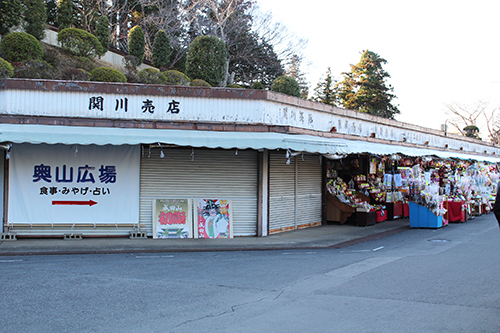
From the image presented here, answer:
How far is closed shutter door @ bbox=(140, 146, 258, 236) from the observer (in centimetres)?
1323

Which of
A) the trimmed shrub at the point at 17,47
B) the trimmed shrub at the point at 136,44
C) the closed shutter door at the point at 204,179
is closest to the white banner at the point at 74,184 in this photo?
the closed shutter door at the point at 204,179

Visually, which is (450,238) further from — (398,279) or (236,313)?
(236,313)

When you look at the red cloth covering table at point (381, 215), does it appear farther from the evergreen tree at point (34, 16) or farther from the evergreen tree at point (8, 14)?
the evergreen tree at point (8, 14)

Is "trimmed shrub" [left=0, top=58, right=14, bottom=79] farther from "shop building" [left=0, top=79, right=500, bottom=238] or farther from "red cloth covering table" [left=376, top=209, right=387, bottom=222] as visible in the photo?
"red cloth covering table" [left=376, top=209, right=387, bottom=222]

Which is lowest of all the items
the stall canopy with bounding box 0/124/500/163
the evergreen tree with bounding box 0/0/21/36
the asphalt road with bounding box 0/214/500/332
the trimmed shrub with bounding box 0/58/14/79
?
the asphalt road with bounding box 0/214/500/332

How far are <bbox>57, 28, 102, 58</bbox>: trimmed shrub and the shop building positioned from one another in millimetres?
10219

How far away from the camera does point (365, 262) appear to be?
9.66 meters

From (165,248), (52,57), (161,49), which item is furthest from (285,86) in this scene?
(165,248)

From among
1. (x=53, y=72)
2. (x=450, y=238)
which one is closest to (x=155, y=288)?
(x=450, y=238)

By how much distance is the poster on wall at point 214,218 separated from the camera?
43.7ft

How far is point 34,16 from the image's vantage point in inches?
911

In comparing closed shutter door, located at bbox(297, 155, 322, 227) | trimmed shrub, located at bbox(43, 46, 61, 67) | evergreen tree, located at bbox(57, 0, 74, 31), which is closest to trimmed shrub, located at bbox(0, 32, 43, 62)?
trimmed shrub, located at bbox(43, 46, 61, 67)

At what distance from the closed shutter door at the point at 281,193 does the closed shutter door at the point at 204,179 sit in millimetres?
713

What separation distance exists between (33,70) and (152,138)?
7.39 meters
